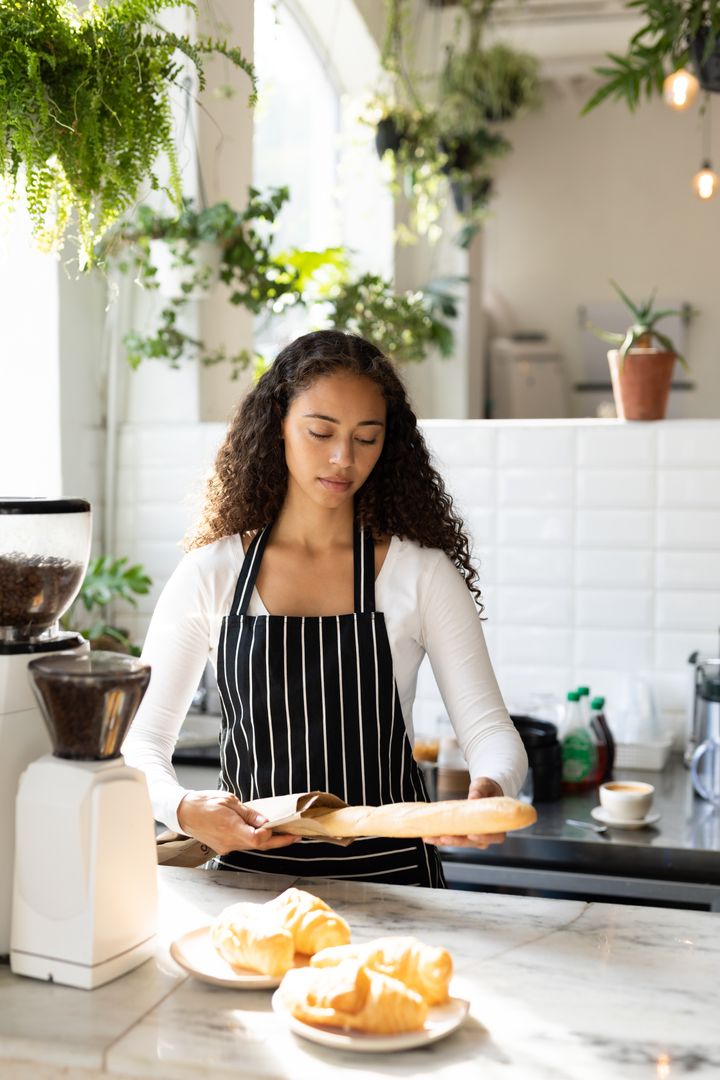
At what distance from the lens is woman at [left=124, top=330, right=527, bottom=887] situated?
1.87m

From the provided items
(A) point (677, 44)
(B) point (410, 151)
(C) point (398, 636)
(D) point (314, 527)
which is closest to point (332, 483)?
(D) point (314, 527)

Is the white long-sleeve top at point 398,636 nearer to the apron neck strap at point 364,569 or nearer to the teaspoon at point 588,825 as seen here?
the apron neck strap at point 364,569

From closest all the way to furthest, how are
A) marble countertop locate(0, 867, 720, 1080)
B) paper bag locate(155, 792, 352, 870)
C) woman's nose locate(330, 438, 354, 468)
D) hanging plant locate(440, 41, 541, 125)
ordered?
marble countertop locate(0, 867, 720, 1080) < paper bag locate(155, 792, 352, 870) < woman's nose locate(330, 438, 354, 468) < hanging plant locate(440, 41, 541, 125)

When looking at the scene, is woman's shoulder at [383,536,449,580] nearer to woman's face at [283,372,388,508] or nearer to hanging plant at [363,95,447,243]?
woman's face at [283,372,388,508]

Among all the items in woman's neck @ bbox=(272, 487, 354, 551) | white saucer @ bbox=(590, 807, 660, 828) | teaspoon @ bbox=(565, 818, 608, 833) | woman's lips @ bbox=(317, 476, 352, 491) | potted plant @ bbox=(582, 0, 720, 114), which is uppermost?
potted plant @ bbox=(582, 0, 720, 114)

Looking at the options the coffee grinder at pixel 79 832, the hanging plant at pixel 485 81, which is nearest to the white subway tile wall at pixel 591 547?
the coffee grinder at pixel 79 832

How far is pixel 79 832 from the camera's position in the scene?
1.24 meters

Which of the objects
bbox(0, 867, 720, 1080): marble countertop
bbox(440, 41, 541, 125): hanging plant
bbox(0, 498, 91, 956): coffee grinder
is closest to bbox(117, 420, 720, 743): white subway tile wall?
bbox(0, 867, 720, 1080): marble countertop

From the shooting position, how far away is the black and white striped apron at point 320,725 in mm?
1865

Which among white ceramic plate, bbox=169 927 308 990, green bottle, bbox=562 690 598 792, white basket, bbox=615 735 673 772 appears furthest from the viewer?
white basket, bbox=615 735 673 772

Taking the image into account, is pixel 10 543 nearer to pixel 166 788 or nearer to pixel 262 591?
pixel 166 788

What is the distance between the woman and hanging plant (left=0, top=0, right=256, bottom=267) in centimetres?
43

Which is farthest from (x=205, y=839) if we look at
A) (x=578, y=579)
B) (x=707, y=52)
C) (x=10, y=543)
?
(x=707, y=52)

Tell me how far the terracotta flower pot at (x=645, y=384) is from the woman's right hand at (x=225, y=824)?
6.31 feet
